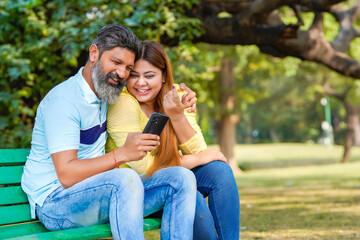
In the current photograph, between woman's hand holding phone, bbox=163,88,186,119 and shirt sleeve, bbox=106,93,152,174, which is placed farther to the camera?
woman's hand holding phone, bbox=163,88,186,119

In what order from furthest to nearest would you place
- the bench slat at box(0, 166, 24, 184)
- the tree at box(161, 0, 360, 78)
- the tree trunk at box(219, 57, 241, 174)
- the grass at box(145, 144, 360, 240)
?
the tree trunk at box(219, 57, 241, 174) < the tree at box(161, 0, 360, 78) < the grass at box(145, 144, 360, 240) < the bench slat at box(0, 166, 24, 184)

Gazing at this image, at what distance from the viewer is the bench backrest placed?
3086 mm

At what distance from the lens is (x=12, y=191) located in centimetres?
312

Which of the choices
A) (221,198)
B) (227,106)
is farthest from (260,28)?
(227,106)

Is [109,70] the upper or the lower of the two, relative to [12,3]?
lower

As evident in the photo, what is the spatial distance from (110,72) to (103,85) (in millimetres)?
102

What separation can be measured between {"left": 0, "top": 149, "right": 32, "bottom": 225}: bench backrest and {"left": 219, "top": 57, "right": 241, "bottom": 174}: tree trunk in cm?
1515

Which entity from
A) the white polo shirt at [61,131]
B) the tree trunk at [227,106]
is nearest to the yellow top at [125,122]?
the white polo shirt at [61,131]

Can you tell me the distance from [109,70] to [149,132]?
472 millimetres

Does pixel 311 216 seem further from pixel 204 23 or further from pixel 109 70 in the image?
pixel 109 70

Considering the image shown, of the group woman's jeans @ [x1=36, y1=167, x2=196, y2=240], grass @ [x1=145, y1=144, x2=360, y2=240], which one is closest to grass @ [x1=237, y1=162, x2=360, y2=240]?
grass @ [x1=145, y1=144, x2=360, y2=240]

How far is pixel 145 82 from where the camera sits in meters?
3.49

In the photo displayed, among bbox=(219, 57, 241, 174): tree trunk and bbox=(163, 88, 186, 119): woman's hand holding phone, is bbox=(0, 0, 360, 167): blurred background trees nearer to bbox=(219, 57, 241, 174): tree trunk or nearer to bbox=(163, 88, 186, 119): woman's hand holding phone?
bbox=(163, 88, 186, 119): woman's hand holding phone

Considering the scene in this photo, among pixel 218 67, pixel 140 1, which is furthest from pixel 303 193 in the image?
pixel 218 67
